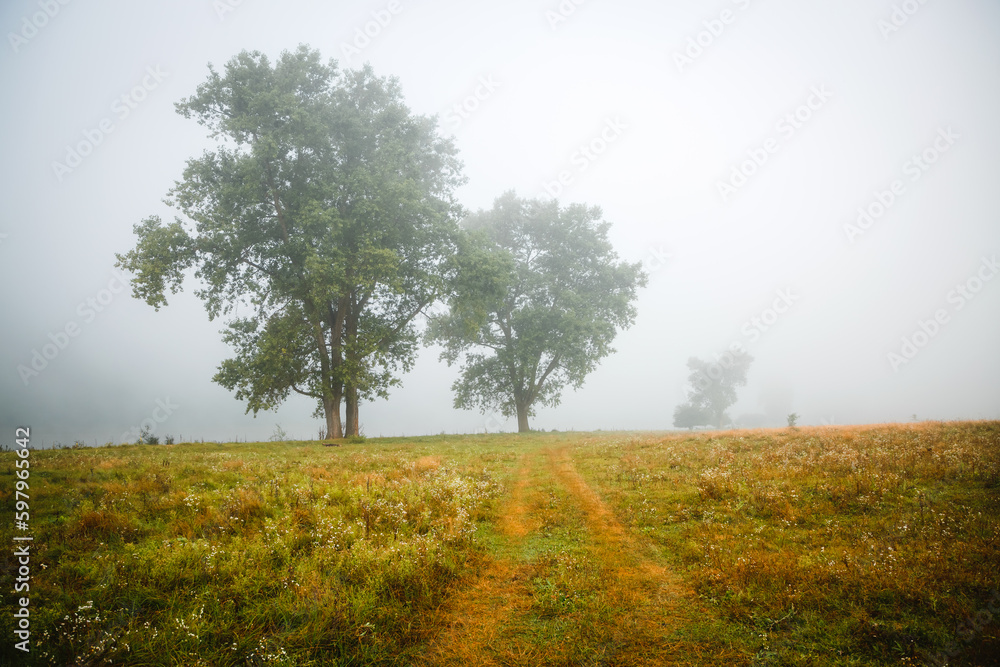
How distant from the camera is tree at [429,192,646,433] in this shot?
110 feet

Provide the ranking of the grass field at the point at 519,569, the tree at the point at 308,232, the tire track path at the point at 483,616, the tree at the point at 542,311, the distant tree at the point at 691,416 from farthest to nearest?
the distant tree at the point at 691,416, the tree at the point at 542,311, the tree at the point at 308,232, the tire track path at the point at 483,616, the grass field at the point at 519,569

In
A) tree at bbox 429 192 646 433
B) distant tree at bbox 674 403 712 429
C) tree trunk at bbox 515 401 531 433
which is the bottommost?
distant tree at bbox 674 403 712 429

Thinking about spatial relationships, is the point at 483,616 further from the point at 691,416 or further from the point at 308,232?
the point at 691,416

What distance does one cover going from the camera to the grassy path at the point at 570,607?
4.36m

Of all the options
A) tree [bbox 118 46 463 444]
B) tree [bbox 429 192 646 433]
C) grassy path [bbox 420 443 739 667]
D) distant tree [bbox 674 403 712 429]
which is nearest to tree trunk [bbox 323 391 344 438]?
tree [bbox 118 46 463 444]

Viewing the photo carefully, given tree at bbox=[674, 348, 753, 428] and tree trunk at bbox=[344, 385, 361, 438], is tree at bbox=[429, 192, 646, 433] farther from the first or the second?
tree at bbox=[674, 348, 753, 428]

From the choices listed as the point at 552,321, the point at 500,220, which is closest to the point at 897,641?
the point at 552,321

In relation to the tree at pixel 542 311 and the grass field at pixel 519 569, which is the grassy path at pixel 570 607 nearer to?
the grass field at pixel 519 569

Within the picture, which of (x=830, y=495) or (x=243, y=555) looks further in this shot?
(x=830, y=495)

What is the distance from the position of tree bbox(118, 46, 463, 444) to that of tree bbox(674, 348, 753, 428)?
71937 millimetres

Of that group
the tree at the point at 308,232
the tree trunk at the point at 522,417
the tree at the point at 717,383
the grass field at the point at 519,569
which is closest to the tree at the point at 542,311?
the tree trunk at the point at 522,417

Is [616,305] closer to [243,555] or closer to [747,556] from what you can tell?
[747,556]

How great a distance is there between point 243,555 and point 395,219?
22.6 m

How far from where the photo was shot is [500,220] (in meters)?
38.8
